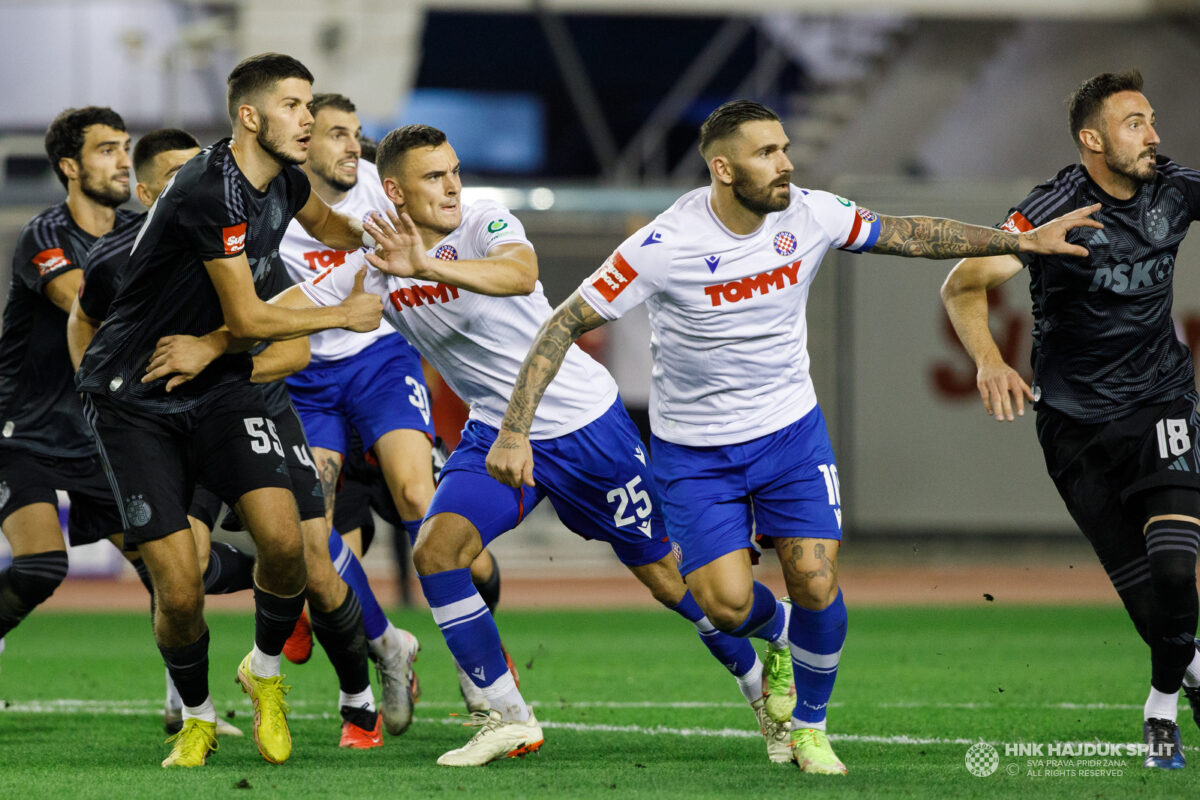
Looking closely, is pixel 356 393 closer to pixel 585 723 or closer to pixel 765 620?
pixel 585 723

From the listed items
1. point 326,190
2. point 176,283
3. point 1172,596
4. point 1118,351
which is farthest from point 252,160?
point 1172,596

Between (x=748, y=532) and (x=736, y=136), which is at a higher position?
(x=736, y=136)

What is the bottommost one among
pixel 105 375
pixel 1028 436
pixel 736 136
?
pixel 1028 436

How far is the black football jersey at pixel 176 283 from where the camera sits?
5.52 metres

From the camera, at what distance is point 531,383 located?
5.53m

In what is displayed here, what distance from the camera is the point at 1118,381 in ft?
19.3

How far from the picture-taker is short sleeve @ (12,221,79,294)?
6727mm

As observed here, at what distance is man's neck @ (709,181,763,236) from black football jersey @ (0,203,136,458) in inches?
106

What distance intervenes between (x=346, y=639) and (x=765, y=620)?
5.72ft

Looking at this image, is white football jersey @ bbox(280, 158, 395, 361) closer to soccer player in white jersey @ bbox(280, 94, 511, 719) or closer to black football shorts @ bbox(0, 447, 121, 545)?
soccer player in white jersey @ bbox(280, 94, 511, 719)

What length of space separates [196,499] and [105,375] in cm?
173

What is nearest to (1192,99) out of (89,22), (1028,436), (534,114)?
(1028,436)

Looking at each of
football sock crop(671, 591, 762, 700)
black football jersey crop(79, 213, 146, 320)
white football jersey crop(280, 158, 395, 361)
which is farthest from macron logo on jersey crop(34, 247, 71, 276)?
football sock crop(671, 591, 762, 700)

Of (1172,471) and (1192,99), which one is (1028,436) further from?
(1172,471)
